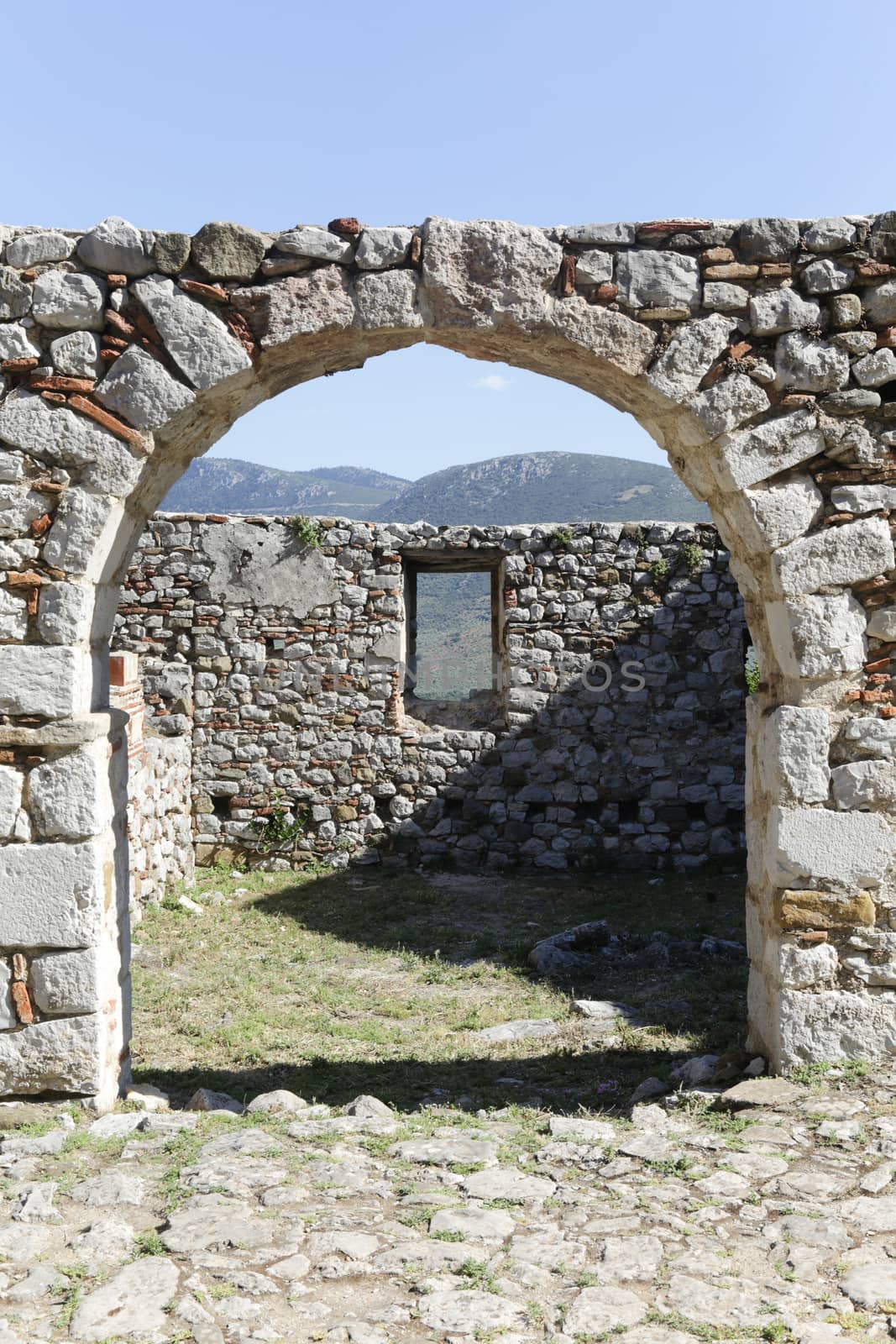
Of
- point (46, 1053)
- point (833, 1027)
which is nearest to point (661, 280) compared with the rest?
point (833, 1027)

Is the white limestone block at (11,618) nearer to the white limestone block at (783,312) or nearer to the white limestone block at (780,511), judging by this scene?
the white limestone block at (780,511)

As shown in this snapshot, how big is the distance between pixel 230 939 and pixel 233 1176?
4689 mm

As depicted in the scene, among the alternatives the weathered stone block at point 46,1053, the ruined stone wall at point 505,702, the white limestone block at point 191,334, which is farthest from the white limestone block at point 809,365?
the ruined stone wall at point 505,702

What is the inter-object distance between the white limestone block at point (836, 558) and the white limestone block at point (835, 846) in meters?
0.91

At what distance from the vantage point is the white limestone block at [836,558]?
4.33m

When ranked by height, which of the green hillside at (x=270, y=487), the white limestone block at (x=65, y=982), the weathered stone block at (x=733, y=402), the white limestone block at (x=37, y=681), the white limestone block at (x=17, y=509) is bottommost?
the white limestone block at (x=65, y=982)

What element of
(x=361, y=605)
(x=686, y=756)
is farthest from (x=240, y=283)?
(x=686, y=756)

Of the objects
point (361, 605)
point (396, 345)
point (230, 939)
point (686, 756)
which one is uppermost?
point (396, 345)

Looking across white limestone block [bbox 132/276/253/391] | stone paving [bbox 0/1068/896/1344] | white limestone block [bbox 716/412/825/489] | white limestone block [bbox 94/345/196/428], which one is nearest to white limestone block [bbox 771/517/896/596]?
white limestone block [bbox 716/412/825/489]

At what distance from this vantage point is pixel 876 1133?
378 centimetres

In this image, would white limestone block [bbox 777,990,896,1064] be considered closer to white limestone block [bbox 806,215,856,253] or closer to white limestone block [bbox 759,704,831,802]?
white limestone block [bbox 759,704,831,802]

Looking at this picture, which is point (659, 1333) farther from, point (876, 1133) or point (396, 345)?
point (396, 345)

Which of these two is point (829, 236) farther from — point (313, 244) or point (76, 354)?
point (76, 354)

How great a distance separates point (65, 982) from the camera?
4223mm
